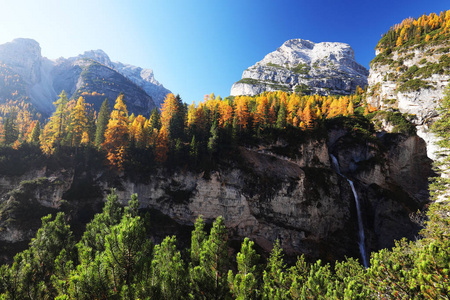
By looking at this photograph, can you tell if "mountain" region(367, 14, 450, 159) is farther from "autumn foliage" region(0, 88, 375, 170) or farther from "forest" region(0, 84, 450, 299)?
"forest" region(0, 84, 450, 299)

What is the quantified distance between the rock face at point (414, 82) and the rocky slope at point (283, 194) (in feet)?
24.6

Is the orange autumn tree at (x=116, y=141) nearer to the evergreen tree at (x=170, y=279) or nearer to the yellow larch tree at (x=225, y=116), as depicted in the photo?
the yellow larch tree at (x=225, y=116)

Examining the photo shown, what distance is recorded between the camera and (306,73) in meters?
162

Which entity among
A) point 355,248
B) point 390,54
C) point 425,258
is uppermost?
point 390,54

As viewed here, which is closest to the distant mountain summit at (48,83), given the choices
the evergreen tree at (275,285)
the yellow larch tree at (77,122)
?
the yellow larch tree at (77,122)

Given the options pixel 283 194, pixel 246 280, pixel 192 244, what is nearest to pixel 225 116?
pixel 283 194

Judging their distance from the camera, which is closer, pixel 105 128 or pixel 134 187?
pixel 134 187

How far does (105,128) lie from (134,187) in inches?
719

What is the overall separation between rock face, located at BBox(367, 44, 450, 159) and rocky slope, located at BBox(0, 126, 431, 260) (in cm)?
751

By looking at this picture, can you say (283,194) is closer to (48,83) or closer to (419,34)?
(419,34)

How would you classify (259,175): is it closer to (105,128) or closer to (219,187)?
→ (219,187)

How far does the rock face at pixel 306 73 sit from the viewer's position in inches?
5871

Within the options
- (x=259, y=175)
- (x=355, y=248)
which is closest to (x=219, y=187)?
(x=259, y=175)

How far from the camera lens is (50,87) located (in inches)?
7436
